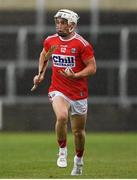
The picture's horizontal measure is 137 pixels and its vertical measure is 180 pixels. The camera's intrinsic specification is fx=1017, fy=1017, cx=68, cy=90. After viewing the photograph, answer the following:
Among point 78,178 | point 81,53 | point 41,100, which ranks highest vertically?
point 81,53

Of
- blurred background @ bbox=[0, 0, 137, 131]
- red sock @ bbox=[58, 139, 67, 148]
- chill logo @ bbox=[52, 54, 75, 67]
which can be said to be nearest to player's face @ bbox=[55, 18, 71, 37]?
chill logo @ bbox=[52, 54, 75, 67]

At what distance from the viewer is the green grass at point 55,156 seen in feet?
48.5

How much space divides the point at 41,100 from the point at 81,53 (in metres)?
14.0

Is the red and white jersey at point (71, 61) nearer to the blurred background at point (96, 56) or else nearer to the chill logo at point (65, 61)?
the chill logo at point (65, 61)

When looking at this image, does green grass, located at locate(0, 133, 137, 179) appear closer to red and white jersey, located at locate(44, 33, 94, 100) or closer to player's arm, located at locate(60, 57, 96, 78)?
red and white jersey, located at locate(44, 33, 94, 100)

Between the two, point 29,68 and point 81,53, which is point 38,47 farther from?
point 81,53

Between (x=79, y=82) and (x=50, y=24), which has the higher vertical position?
(x=79, y=82)

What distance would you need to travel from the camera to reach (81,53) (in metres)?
14.7

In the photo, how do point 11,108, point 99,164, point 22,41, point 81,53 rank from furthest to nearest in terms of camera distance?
point 22,41 < point 11,108 < point 99,164 < point 81,53

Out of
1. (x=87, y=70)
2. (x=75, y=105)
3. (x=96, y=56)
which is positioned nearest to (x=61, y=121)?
(x=75, y=105)

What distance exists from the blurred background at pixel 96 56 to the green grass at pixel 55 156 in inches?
24.3

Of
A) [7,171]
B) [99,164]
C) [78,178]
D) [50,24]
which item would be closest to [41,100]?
[50,24]

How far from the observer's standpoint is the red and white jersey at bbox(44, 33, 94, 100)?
1466cm

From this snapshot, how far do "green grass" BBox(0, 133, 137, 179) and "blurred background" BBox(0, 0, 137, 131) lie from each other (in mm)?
618
